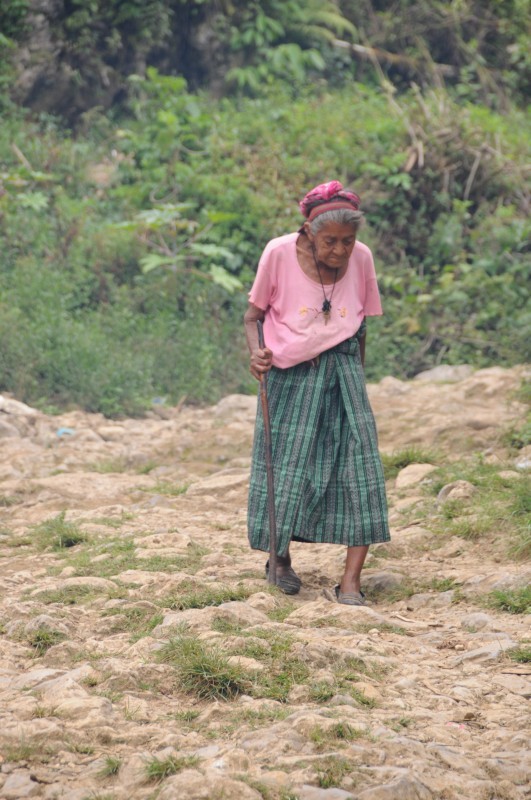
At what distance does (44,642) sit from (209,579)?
905 mm

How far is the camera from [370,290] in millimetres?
4484

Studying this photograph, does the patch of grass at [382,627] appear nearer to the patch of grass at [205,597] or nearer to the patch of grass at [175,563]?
the patch of grass at [205,597]

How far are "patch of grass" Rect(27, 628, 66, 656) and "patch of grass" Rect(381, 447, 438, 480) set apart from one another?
118 inches

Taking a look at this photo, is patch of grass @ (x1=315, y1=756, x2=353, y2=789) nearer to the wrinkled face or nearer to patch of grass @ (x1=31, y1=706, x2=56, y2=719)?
patch of grass @ (x1=31, y1=706, x2=56, y2=719)

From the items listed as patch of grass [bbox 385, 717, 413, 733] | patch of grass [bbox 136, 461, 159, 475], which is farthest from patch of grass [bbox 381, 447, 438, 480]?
patch of grass [bbox 385, 717, 413, 733]

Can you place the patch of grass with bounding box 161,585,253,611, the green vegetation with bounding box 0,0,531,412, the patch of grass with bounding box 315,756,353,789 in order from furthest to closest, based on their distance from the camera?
the green vegetation with bounding box 0,0,531,412 → the patch of grass with bounding box 161,585,253,611 → the patch of grass with bounding box 315,756,353,789

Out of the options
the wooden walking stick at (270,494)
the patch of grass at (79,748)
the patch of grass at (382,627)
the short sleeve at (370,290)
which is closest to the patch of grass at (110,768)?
the patch of grass at (79,748)

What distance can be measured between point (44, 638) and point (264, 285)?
1.59m

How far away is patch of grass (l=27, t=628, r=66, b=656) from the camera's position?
11.9ft

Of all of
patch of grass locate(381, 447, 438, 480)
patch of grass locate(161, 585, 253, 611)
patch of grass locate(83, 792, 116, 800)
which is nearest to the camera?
patch of grass locate(83, 792, 116, 800)

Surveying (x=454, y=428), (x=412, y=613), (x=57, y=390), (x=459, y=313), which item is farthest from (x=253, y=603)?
(x=459, y=313)

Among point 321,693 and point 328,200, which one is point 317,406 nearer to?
point 328,200

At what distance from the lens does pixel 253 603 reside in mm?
4055

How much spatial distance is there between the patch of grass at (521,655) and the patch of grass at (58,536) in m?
2.33
